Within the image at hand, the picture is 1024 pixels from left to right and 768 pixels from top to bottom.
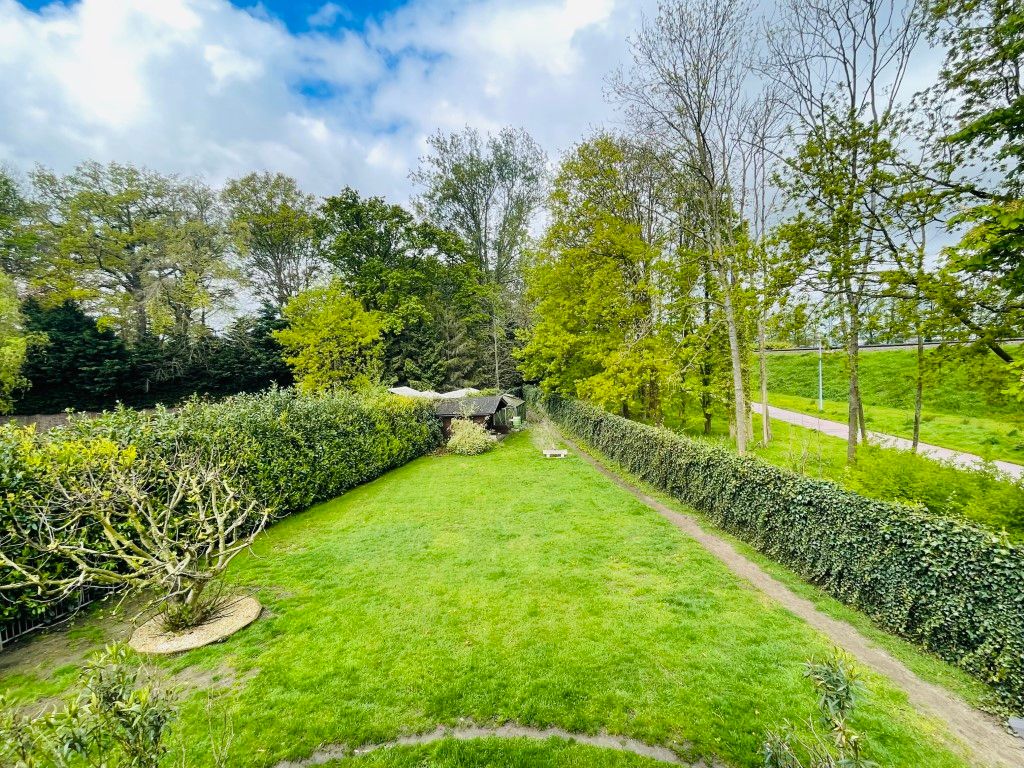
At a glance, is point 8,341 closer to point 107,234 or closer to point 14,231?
point 107,234

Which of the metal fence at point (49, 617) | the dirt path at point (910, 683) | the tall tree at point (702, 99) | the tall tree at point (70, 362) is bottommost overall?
the dirt path at point (910, 683)

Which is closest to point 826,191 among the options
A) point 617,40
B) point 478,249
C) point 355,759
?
point 617,40

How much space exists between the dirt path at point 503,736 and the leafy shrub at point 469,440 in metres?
15.2

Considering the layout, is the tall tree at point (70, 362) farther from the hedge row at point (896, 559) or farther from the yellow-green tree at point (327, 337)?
the hedge row at point (896, 559)

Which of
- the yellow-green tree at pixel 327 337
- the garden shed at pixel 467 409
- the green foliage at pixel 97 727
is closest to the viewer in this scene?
the green foliage at pixel 97 727

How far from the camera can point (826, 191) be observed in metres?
9.88

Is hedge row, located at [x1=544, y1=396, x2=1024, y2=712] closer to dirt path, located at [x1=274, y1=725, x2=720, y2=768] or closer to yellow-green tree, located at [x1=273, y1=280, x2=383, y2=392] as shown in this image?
dirt path, located at [x1=274, y1=725, x2=720, y2=768]

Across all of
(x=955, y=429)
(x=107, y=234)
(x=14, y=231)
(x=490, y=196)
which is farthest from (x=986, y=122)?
(x=14, y=231)

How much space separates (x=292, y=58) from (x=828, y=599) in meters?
21.2

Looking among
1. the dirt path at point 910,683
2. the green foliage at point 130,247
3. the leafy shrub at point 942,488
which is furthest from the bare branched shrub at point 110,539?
the green foliage at point 130,247

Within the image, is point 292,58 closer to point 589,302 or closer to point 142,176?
point 589,302

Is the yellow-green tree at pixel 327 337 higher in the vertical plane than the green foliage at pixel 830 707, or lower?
higher

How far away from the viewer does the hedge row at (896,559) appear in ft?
14.9

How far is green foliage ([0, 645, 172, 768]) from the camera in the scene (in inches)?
81.7
